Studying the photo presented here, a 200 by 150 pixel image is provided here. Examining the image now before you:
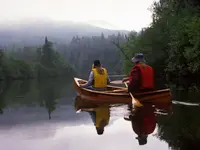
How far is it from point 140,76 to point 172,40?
19.9 metres

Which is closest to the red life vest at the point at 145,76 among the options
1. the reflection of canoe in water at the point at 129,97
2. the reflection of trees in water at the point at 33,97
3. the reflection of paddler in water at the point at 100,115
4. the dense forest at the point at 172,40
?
the reflection of canoe in water at the point at 129,97

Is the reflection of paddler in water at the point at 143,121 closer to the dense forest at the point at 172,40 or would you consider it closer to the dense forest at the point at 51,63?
the dense forest at the point at 172,40

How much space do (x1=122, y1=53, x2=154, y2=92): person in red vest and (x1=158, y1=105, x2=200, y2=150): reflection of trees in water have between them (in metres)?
2.05

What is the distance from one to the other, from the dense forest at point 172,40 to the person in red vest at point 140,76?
10.7m

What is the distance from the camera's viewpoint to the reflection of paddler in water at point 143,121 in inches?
328

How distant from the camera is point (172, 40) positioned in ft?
104

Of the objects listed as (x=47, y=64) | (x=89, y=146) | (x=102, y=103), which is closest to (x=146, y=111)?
(x=102, y=103)

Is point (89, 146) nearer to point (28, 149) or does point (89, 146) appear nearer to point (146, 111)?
point (28, 149)

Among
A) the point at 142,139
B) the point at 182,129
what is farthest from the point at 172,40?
the point at 142,139

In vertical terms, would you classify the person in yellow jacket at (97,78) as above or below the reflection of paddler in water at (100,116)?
above

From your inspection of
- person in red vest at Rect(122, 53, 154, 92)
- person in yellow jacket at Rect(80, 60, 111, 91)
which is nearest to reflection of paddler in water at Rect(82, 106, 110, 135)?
person in red vest at Rect(122, 53, 154, 92)

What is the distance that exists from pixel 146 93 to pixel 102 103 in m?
2.07

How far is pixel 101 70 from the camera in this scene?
51.6 feet

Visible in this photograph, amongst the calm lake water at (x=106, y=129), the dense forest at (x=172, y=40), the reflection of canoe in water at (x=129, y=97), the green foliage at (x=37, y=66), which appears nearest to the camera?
the calm lake water at (x=106, y=129)
